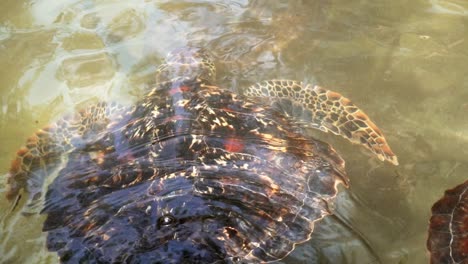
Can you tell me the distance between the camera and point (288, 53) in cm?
409

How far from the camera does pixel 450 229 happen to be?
7.94 ft

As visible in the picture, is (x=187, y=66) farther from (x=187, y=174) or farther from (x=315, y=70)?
(x=187, y=174)

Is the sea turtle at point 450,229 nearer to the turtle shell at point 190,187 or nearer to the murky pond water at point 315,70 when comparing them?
the murky pond water at point 315,70

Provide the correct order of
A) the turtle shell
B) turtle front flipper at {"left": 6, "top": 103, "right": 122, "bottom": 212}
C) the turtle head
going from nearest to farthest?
the turtle shell
turtle front flipper at {"left": 6, "top": 103, "right": 122, "bottom": 212}
the turtle head

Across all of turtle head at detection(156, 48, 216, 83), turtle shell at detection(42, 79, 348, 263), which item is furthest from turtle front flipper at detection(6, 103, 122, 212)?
turtle head at detection(156, 48, 216, 83)

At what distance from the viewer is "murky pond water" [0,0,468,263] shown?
269 cm

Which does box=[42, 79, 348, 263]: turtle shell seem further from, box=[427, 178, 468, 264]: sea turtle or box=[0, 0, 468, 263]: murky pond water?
box=[427, 178, 468, 264]: sea turtle

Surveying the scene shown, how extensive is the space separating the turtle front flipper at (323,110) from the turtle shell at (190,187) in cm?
43

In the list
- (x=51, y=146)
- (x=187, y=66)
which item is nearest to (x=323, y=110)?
(x=187, y=66)

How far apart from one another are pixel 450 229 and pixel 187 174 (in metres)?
1.67

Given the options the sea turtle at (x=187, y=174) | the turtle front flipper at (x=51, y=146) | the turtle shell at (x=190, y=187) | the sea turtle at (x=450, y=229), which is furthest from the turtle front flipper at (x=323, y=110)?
the turtle front flipper at (x=51, y=146)

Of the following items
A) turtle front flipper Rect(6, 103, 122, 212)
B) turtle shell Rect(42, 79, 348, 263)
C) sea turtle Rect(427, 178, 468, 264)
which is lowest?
sea turtle Rect(427, 178, 468, 264)

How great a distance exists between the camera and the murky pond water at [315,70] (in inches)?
106

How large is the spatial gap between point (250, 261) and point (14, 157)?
233cm
